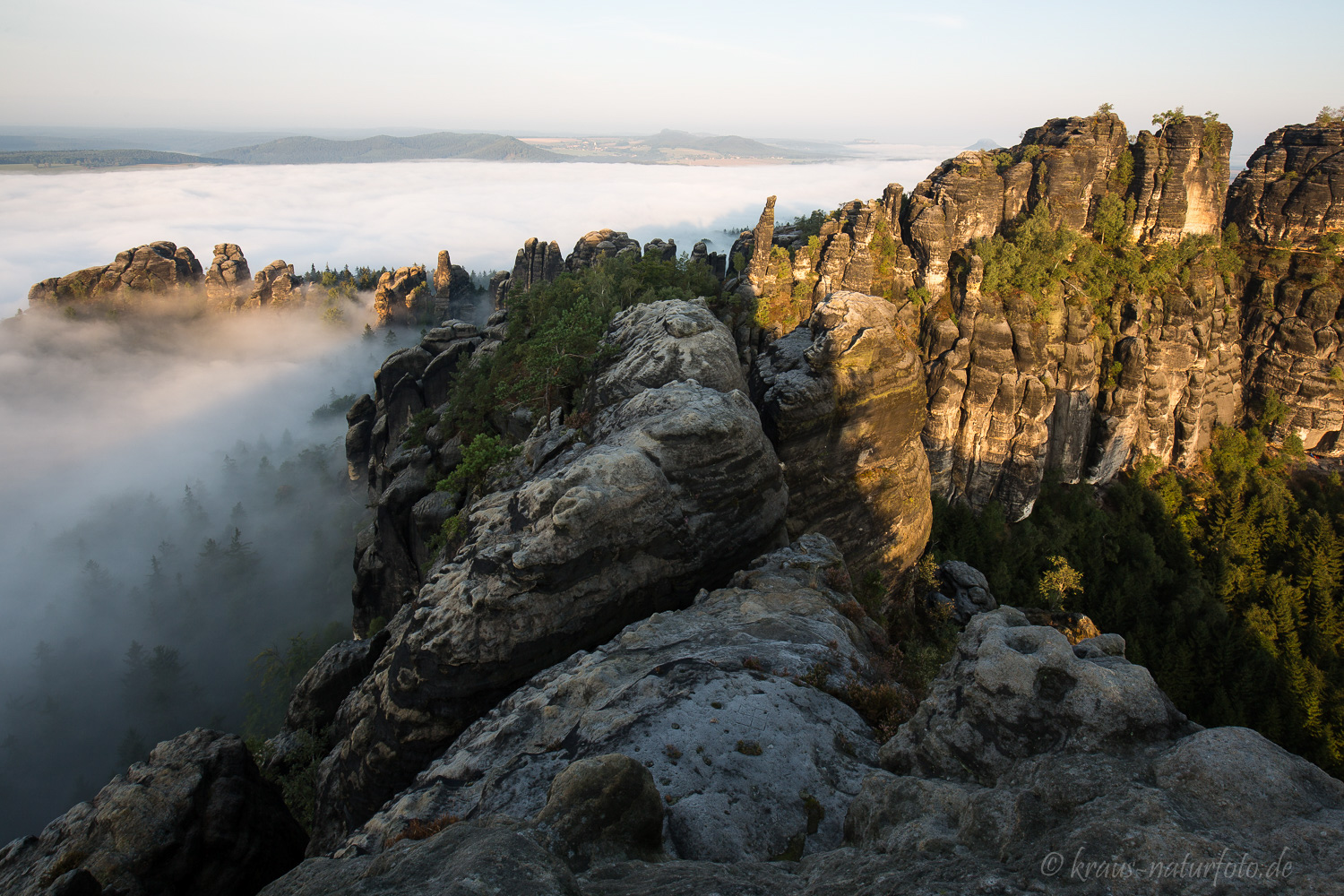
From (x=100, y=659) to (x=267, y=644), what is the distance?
81.2ft

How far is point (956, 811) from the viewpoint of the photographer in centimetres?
654

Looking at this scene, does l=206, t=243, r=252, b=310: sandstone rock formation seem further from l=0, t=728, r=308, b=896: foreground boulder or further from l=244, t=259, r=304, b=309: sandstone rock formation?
l=0, t=728, r=308, b=896: foreground boulder

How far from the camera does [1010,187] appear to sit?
2301 inches

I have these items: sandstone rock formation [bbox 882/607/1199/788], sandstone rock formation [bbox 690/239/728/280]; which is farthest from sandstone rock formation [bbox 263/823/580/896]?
sandstone rock formation [bbox 690/239/728/280]

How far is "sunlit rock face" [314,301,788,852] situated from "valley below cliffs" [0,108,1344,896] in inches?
3.8

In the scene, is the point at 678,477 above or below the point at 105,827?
above

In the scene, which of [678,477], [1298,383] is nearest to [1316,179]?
[1298,383]

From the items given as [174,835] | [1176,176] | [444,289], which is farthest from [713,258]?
[174,835]

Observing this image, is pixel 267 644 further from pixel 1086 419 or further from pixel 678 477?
pixel 1086 419

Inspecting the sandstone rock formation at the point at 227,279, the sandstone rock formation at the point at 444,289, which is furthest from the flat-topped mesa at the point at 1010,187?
the sandstone rock formation at the point at 227,279

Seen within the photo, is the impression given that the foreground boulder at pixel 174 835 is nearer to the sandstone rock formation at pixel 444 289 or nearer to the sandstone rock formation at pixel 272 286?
the sandstone rock formation at pixel 444 289

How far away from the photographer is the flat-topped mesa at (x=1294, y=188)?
5947cm

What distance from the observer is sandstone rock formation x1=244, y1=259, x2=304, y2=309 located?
128750mm

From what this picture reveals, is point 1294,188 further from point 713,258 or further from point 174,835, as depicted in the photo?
point 174,835
